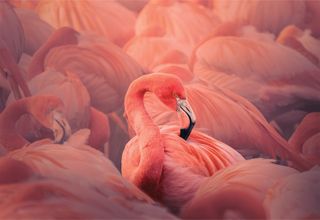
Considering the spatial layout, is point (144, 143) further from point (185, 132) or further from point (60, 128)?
point (60, 128)

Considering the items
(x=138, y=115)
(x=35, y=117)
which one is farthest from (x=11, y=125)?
(x=138, y=115)

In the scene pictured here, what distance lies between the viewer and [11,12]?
3.83 meters

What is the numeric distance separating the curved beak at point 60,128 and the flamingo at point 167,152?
15.6 inches

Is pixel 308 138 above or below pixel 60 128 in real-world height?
above

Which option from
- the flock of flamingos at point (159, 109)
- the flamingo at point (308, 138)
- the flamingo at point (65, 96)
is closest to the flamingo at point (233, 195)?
the flock of flamingos at point (159, 109)

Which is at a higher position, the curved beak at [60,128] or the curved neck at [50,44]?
the curved neck at [50,44]

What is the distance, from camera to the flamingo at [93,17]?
3855mm

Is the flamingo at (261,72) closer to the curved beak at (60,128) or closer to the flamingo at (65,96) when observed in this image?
the flamingo at (65,96)

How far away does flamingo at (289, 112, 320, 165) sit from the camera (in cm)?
387

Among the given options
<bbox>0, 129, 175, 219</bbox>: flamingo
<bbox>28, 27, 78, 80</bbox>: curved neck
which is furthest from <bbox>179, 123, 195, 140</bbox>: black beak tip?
<bbox>28, 27, 78, 80</bbox>: curved neck

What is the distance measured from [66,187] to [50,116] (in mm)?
496

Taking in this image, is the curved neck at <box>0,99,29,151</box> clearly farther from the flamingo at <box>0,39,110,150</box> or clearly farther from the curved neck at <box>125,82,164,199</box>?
the curved neck at <box>125,82,164,199</box>

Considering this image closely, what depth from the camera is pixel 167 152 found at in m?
3.69

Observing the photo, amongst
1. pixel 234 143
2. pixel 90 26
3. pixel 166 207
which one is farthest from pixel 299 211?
pixel 90 26
